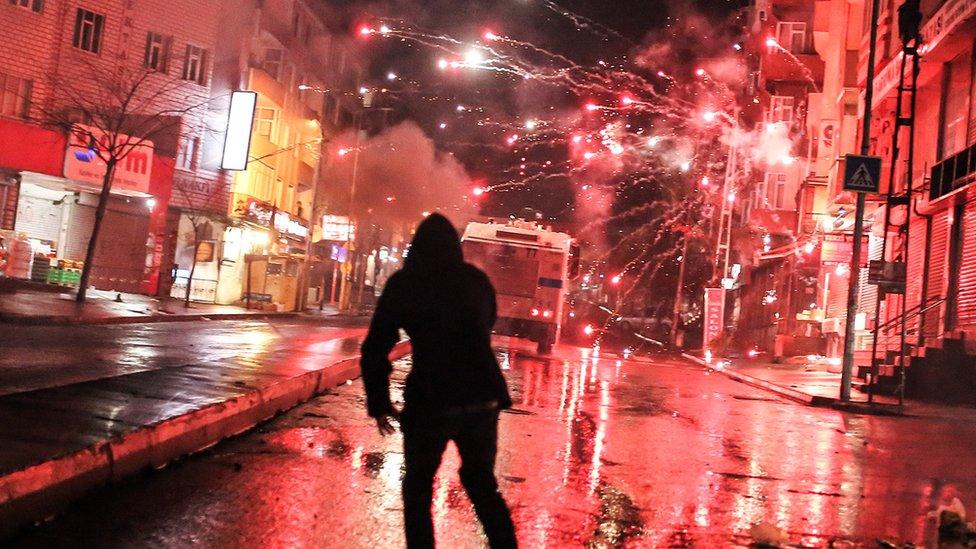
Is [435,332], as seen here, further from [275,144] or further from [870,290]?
[275,144]

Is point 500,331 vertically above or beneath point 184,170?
beneath

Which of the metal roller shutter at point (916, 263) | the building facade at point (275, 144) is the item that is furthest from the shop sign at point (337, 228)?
the metal roller shutter at point (916, 263)

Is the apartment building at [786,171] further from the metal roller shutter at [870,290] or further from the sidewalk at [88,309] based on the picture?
the sidewalk at [88,309]

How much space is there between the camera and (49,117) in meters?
29.1

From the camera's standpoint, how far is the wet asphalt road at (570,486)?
5.22 meters

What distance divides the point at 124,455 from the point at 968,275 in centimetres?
1803

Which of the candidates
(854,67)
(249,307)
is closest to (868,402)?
(854,67)

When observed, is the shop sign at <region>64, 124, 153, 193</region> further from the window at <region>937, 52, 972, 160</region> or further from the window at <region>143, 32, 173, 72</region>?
the window at <region>937, 52, 972, 160</region>

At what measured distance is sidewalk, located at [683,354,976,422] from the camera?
16.1 metres

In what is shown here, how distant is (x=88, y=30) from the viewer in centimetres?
3192

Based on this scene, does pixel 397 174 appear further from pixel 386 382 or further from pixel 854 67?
pixel 386 382

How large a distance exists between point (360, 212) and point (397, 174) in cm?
578

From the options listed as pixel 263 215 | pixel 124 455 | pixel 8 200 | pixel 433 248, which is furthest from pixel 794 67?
pixel 433 248

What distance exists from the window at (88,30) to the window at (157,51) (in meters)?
1.92
